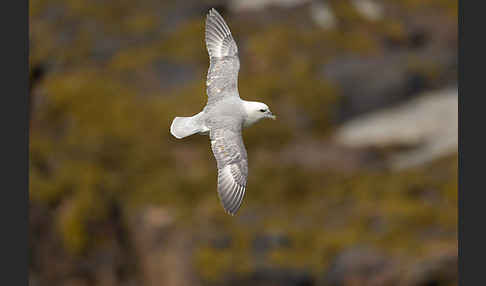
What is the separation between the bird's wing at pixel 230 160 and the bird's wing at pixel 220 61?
899mm

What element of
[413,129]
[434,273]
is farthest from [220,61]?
[413,129]

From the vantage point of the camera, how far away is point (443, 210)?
1747 cm

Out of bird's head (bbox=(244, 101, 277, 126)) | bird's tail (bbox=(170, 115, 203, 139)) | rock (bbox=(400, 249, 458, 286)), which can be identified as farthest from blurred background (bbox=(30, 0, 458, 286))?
bird's tail (bbox=(170, 115, 203, 139))

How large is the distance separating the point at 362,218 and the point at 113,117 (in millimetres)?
7206

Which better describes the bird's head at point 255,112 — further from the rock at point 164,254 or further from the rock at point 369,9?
the rock at point 369,9

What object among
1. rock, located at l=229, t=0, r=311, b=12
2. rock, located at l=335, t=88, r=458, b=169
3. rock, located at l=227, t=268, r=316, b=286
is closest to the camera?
rock, located at l=227, t=268, r=316, b=286

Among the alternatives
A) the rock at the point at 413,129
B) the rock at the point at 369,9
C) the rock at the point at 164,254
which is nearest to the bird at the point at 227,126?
the rock at the point at 164,254

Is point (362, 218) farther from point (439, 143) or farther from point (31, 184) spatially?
point (31, 184)

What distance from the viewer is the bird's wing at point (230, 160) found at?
9953mm

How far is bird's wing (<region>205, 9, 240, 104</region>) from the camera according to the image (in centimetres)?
1135

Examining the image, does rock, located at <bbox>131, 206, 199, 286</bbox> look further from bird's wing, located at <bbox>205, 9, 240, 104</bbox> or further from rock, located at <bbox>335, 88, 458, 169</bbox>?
rock, located at <bbox>335, 88, 458, 169</bbox>

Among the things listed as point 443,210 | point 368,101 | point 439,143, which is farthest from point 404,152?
point 443,210

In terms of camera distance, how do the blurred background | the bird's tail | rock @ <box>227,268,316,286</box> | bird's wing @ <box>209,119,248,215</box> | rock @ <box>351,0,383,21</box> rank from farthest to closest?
rock @ <box>351,0,383,21</box>, the blurred background, rock @ <box>227,268,316,286</box>, the bird's tail, bird's wing @ <box>209,119,248,215</box>

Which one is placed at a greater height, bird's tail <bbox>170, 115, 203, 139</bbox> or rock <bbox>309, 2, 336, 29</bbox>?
rock <bbox>309, 2, 336, 29</bbox>
